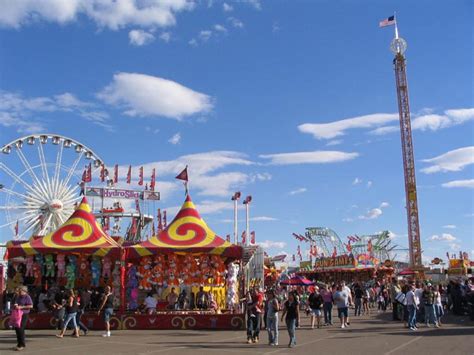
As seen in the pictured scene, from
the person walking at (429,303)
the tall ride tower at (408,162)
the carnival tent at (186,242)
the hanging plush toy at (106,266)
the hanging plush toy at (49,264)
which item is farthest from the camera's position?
the tall ride tower at (408,162)

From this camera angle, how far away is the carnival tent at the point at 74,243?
54.6ft

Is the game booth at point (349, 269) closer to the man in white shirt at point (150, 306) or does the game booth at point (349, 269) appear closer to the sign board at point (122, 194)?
the sign board at point (122, 194)

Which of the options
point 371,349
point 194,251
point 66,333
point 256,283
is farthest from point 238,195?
point 371,349

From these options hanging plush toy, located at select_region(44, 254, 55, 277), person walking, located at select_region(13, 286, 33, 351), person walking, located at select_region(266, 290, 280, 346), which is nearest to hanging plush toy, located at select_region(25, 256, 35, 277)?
hanging plush toy, located at select_region(44, 254, 55, 277)

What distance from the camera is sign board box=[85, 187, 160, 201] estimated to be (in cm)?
4100

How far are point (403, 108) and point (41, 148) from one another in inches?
1664

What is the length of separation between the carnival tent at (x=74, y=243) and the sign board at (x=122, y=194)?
2306 centimetres

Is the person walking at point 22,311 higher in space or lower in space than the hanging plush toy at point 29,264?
lower

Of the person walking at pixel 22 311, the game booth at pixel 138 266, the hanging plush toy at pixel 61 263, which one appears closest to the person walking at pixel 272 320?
the game booth at pixel 138 266

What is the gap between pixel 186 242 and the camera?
17.0m

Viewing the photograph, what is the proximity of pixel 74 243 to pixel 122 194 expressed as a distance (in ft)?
84.6

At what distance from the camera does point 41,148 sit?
3919 cm

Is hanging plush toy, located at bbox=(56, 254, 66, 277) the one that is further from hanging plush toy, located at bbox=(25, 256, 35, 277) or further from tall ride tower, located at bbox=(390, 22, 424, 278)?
A: tall ride tower, located at bbox=(390, 22, 424, 278)

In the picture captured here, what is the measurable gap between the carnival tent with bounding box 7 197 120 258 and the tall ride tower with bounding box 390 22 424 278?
48361 mm
